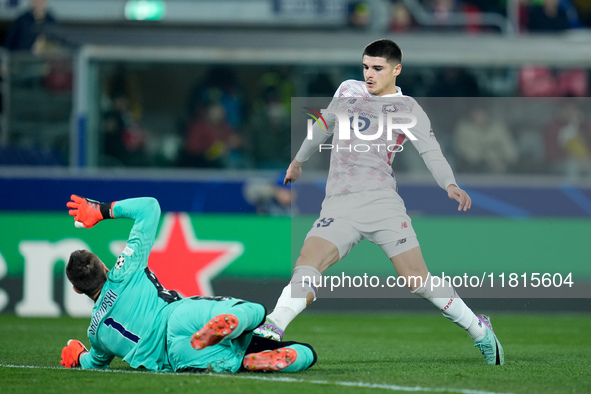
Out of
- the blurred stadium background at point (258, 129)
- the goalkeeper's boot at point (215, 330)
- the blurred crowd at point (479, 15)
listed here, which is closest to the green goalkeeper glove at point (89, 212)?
the goalkeeper's boot at point (215, 330)

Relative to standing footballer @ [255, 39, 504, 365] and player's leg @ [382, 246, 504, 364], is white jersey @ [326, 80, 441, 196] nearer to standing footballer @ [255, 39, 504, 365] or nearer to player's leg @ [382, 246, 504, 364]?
standing footballer @ [255, 39, 504, 365]

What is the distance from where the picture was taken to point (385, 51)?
6992 mm

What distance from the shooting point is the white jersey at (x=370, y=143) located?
7004 mm

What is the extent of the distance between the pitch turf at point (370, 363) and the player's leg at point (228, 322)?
0.89 ft

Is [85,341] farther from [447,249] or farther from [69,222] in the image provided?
[447,249]

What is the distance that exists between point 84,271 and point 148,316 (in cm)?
49

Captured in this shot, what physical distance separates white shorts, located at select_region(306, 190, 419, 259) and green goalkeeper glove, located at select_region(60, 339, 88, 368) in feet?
5.76

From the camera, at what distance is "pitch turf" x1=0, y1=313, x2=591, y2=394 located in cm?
582

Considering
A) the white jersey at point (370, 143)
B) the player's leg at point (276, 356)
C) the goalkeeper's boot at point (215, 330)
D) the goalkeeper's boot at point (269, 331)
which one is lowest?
the player's leg at point (276, 356)

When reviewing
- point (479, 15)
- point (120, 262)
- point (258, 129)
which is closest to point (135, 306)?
point (120, 262)

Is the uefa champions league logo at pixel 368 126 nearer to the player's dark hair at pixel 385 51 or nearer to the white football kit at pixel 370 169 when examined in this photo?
the white football kit at pixel 370 169

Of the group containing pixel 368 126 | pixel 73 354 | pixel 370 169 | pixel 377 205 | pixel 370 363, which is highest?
pixel 368 126

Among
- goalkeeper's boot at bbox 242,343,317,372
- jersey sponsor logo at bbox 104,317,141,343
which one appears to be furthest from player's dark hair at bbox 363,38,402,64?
jersey sponsor logo at bbox 104,317,141,343

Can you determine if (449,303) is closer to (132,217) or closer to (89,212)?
(132,217)
